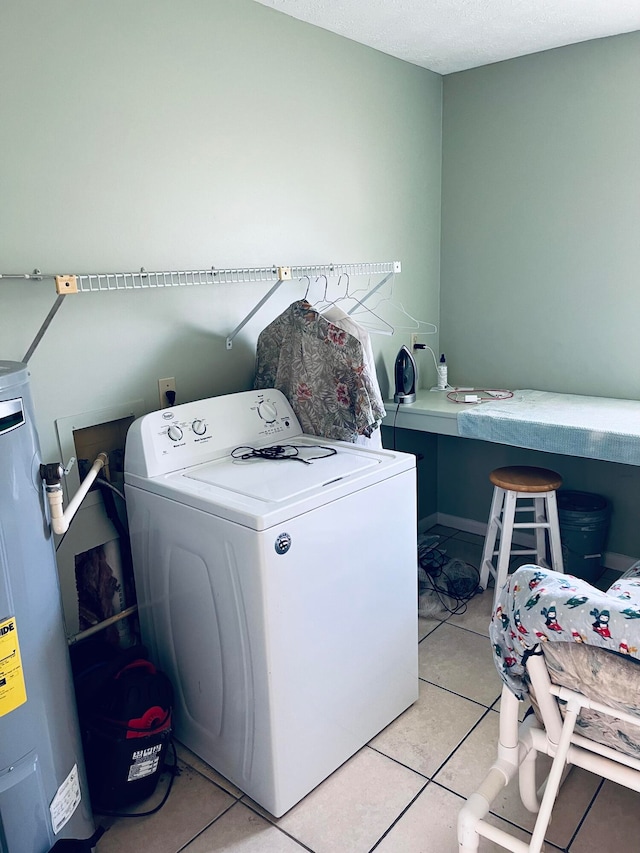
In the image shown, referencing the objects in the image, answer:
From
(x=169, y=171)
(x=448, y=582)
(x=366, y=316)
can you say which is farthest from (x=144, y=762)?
(x=366, y=316)

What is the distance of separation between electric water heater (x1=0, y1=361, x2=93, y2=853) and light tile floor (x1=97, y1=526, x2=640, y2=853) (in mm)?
329

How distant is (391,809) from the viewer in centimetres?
174

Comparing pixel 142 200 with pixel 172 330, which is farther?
pixel 172 330

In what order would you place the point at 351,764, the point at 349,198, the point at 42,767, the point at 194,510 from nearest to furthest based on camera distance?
1. the point at 42,767
2. the point at 194,510
3. the point at 351,764
4. the point at 349,198

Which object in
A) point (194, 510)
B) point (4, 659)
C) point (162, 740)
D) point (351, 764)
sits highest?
point (194, 510)

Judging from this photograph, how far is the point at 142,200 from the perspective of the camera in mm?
2012

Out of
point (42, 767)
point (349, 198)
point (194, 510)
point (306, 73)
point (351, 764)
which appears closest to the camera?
point (42, 767)

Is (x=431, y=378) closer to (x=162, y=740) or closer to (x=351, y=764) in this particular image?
(x=351, y=764)

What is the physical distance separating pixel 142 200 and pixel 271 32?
872 mm

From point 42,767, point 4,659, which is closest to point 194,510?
point 4,659

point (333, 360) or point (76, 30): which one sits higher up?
point (76, 30)

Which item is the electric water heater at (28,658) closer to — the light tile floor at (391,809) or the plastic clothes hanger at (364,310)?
the light tile floor at (391,809)

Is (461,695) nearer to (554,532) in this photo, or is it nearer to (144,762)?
(554,532)

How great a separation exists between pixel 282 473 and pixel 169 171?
1.07 metres
